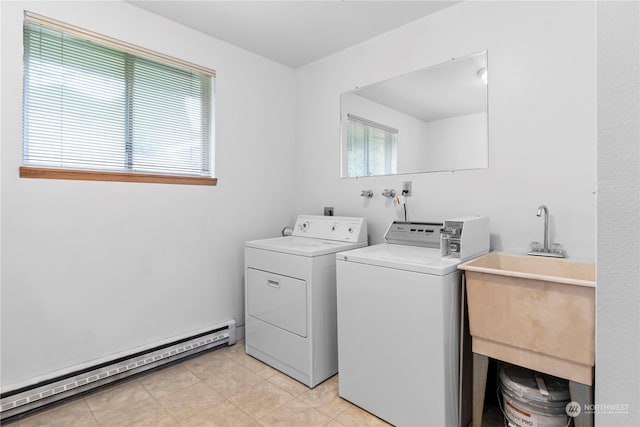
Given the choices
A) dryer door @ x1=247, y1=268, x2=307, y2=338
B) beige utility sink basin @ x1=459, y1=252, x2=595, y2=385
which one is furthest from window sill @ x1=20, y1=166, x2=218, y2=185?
beige utility sink basin @ x1=459, y1=252, x2=595, y2=385

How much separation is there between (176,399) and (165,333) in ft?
1.78

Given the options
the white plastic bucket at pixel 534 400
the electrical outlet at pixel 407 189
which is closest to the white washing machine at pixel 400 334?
the white plastic bucket at pixel 534 400

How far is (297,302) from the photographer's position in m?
2.05

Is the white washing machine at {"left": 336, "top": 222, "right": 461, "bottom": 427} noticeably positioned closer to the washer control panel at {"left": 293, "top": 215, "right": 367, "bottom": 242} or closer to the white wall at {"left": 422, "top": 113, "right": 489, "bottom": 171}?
the washer control panel at {"left": 293, "top": 215, "right": 367, "bottom": 242}

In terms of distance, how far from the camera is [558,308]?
125 cm

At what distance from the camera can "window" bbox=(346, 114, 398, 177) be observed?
2.44 m

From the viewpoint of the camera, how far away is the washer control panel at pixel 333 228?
93.8 inches

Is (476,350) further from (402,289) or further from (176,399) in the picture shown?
(176,399)

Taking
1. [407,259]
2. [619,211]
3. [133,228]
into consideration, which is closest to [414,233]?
[407,259]

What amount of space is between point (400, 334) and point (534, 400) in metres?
0.61

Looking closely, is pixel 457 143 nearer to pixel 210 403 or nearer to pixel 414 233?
pixel 414 233

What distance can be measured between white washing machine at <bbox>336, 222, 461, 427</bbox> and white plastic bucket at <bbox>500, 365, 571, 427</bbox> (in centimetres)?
23

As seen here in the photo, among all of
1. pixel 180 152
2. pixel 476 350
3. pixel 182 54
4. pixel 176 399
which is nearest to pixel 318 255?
pixel 476 350

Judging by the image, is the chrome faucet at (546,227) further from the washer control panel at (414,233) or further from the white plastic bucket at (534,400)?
the white plastic bucket at (534,400)
